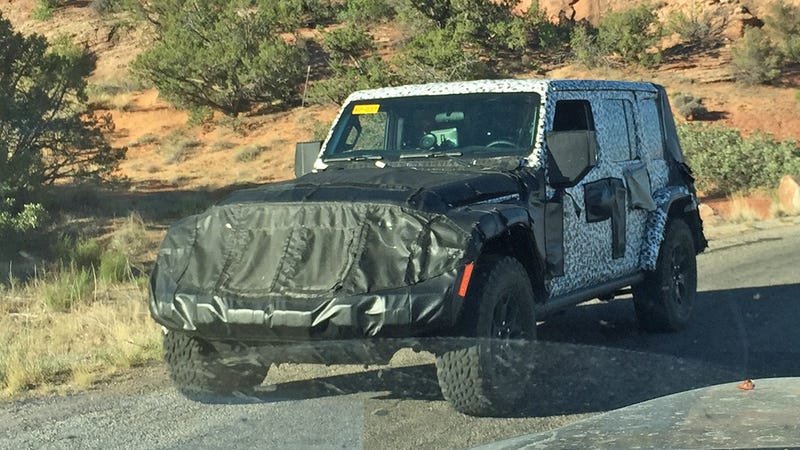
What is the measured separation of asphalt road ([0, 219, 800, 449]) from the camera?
5.81 meters

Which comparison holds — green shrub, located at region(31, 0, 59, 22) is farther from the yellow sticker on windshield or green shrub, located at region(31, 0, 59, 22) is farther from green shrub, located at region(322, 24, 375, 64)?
the yellow sticker on windshield

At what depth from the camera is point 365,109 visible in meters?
7.99

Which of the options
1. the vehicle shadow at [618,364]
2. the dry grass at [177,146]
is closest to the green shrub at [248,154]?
the dry grass at [177,146]

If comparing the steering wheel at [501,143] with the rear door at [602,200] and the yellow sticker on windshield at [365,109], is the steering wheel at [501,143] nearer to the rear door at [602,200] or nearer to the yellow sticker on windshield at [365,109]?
the rear door at [602,200]

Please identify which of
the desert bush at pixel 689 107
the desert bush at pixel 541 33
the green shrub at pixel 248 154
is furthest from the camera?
the desert bush at pixel 541 33

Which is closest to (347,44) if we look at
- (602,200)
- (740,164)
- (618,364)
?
(740,164)

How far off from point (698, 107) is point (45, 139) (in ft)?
72.6

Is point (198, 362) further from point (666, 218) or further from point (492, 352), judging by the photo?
point (666, 218)

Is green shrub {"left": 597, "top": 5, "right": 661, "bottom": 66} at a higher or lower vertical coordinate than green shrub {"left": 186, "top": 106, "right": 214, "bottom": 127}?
higher

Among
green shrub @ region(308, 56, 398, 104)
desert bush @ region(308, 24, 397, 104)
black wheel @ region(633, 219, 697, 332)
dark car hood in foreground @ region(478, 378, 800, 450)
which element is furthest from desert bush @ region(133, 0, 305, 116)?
dark car hood in foreground @ region(478, 378, 800, 450)

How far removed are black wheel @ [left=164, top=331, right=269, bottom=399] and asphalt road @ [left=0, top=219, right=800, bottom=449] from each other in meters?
0.13

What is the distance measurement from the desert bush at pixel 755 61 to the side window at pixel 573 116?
113ft

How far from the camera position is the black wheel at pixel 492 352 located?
575 cm

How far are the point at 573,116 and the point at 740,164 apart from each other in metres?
21.7
